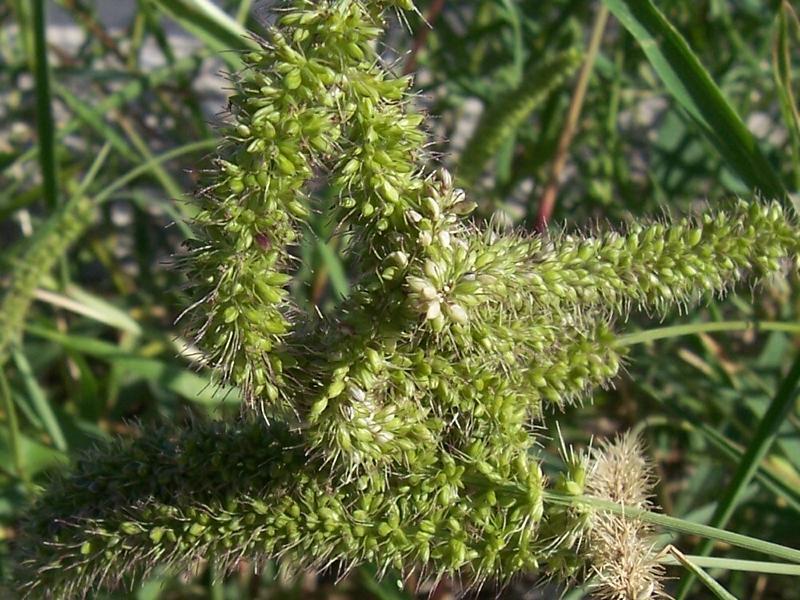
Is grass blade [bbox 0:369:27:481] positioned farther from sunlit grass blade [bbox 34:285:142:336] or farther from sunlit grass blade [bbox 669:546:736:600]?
sunlit grass blade [bbox 669:546:736:600]

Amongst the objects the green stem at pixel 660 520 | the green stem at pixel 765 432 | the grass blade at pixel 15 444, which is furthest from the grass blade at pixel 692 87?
the grass blade at pixel 15 444

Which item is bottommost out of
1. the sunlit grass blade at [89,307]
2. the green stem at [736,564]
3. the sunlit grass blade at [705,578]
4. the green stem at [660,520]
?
the sunlit grass blade at [89,307]

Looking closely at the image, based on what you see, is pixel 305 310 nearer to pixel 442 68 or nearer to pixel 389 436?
pixel 389 436

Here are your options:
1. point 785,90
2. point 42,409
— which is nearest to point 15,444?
point 42,409

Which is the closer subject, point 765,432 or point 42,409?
point 765,432

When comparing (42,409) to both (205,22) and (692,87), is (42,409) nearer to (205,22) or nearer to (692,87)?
(205,22)

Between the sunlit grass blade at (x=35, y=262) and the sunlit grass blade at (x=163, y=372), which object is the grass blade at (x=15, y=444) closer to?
the sunlit grass blade at (x=35, y=262)
